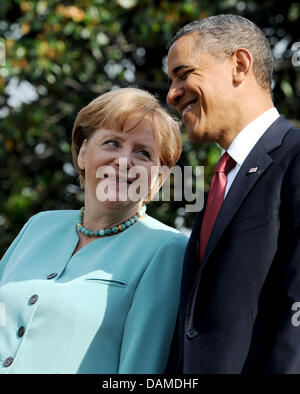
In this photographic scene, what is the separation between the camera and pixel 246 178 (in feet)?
7.73

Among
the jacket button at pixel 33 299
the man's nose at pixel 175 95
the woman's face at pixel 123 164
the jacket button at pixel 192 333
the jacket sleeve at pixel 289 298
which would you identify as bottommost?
the jacket button at pixel 33 299

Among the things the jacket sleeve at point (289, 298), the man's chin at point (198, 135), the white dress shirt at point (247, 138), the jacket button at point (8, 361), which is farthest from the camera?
the jacket button at point (8, 361)

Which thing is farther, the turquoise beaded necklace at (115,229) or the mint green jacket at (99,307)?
the turquoise beaded necklace at (115,229)

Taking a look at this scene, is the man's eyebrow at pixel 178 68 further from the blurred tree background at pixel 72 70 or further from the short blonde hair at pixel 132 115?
the blurred tree background at pixel 72 70

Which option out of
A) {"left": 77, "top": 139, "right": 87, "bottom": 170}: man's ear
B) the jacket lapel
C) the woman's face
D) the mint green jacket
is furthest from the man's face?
{"left": 77, "top": 139, "right": 87, "bottom": 170}: man's ear

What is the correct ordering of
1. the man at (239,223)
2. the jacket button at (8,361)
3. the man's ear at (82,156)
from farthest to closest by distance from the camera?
the man's ear at (82,156)
the jacket button at (8,361)
the man at (239,223)

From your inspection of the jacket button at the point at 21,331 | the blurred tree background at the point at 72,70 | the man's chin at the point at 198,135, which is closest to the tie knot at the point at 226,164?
the man's chin at the point at 198,135

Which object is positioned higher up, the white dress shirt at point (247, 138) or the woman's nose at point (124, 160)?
the white dress shirt at point (247, 138)

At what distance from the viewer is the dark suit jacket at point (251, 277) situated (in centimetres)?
215

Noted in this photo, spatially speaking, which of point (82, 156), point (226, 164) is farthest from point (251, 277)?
point (82, 156)

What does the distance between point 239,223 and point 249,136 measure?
0.39 meters

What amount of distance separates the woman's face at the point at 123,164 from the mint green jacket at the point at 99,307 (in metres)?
0.18

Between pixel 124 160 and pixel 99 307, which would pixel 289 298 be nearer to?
pixel 99 307

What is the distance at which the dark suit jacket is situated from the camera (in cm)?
215
